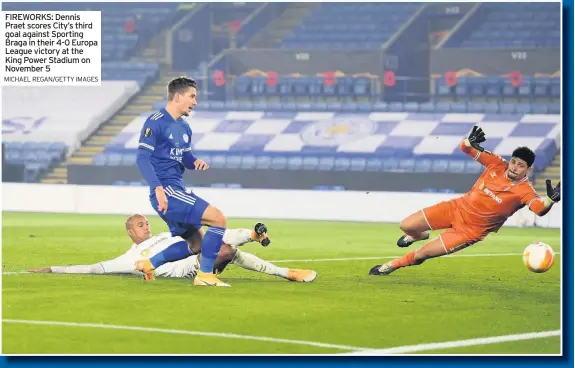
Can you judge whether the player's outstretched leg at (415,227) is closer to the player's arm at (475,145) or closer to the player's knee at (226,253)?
the player's arm at (475,145)

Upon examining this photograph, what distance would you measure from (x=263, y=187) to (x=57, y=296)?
39.7 ft

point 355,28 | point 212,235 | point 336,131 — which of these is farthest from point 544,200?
point 355,28

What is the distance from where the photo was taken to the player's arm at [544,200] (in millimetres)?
9203

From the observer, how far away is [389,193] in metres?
18.9

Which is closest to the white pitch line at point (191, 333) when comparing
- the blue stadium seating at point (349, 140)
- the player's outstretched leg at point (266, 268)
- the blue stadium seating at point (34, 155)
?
the player's outstretched leg at point (266, 268)

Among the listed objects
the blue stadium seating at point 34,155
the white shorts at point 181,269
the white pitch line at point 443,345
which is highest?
the blue stadium seating at point 34,155

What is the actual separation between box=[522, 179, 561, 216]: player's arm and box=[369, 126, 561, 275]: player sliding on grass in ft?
0.04

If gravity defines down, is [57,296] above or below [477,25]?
below

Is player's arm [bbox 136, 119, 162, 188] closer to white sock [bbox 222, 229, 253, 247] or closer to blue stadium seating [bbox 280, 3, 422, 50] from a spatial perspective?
white sock [bbox 222, 229, 253, 247]

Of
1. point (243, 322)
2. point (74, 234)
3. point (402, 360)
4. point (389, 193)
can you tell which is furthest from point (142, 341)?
point (389, 193)

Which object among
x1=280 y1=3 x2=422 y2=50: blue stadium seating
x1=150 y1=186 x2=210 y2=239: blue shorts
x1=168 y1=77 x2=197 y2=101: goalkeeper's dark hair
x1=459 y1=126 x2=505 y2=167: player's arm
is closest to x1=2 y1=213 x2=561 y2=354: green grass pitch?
x1=150 y1=186 x2=210 y2=239: blue shorts

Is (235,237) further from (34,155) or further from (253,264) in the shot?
(34,155)

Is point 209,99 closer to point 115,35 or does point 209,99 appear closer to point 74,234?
point 115,35

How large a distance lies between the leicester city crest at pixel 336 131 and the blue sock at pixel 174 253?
Answer: 1273 cm
